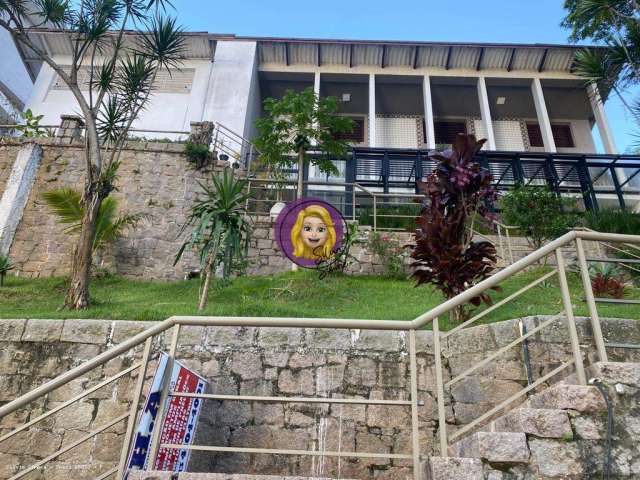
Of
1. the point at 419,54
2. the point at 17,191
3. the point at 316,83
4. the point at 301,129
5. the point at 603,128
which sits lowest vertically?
the point at 17,191

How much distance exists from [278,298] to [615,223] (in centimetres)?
723

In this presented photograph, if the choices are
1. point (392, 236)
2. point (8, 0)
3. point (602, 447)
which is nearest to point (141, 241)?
point (8, 0)

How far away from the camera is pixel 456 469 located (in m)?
2.15

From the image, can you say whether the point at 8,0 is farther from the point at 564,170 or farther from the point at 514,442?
the point at 564,170

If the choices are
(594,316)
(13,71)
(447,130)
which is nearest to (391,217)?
(594,316)

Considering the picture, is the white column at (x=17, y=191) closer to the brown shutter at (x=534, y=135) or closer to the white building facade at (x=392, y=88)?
the white building facade at (x=392, y=88)

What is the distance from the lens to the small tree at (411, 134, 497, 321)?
4.88m

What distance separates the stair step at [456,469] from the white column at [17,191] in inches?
400

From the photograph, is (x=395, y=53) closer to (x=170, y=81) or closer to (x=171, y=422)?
(x=170, y=81)

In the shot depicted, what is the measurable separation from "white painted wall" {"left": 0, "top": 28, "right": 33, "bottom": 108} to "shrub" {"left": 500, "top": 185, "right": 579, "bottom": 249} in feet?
57.7

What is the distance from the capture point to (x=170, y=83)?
15438mm

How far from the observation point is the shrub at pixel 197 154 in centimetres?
1063

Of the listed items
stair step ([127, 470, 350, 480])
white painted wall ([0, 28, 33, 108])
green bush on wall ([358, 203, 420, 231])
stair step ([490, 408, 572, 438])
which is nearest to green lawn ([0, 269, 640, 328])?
green bush on wall ([358, 203, 420, 231])

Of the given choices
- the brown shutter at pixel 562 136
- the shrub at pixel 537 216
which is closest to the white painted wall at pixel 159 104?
the shrub at pixel 537 216
